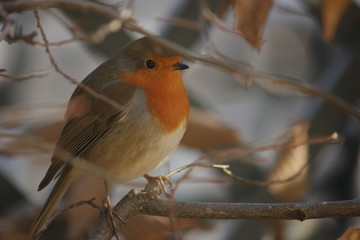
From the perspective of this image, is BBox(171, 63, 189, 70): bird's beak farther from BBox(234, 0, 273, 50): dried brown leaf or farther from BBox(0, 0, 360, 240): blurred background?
BBox(234, 0, 273, 50): dried brown leaf

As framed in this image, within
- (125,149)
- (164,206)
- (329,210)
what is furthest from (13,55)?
(329,210)

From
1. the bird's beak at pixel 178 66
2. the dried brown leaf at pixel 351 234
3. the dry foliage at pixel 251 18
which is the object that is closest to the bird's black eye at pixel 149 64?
the bird's beak at pixel 178 66

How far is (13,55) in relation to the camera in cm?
527

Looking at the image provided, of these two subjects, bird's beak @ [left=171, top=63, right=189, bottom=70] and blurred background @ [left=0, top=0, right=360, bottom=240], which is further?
bird's beak @ [left=171, top=63, right=189, bottom=70]

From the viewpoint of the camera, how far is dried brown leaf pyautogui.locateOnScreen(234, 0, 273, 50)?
2105 millimetres

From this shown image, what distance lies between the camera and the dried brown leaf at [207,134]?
3.06 m

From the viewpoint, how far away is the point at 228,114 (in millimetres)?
5457

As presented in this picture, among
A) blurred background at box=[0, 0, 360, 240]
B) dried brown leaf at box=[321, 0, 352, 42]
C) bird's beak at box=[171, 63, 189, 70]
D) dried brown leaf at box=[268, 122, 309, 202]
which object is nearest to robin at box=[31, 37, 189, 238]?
bird's beak at box=[171, 63, 189, 70]

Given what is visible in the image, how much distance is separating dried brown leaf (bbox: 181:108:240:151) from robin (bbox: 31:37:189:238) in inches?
9.0

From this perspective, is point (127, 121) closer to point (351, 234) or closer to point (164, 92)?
point (164, 92)

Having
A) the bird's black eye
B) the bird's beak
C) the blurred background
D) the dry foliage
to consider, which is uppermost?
the dry foliage

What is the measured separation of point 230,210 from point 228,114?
3447 millimetres

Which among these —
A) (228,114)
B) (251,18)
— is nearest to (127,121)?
(251,18)

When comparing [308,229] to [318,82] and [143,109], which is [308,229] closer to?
[318,82]
